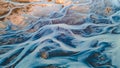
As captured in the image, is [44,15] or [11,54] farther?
[44,15]

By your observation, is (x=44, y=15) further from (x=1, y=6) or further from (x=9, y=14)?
(x=1, y=6)

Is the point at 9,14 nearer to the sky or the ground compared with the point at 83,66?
nearer to the sky

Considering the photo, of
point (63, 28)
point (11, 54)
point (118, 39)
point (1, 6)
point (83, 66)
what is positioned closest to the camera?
point (83, 66)

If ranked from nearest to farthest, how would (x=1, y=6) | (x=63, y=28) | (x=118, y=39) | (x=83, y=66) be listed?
1. (x=83, y=66)
2. (x=118, y=39)
3. (x=63, y=28)
4. (x=1, y=6)

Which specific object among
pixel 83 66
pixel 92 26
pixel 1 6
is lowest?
pixel 83 66

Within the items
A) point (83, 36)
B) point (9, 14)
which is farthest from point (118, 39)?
point (9, 14)

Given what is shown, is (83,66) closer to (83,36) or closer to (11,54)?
(83,36)
